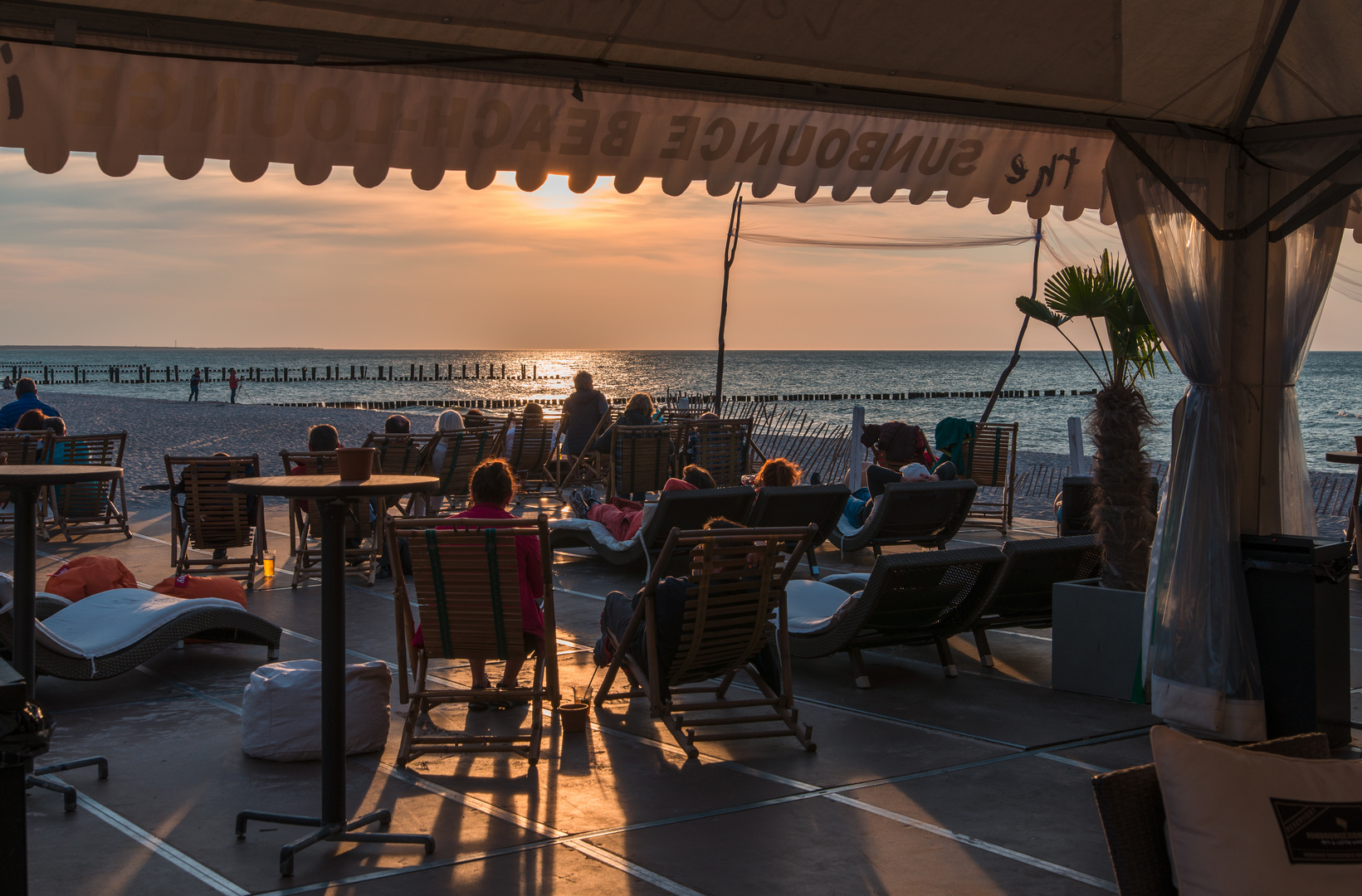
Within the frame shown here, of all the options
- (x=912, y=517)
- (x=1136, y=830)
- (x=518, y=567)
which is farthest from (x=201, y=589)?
(x=1136, y=830)

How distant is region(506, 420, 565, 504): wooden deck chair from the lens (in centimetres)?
1354

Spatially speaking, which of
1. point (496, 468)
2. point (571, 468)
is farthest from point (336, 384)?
point (496, 468)

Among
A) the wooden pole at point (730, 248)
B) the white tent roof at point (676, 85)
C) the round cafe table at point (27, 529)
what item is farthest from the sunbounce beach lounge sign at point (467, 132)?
the wooden pole at point (730, 248)

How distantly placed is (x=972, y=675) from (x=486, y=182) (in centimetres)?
346

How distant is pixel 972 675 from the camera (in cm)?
579

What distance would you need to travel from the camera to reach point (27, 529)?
3.80m

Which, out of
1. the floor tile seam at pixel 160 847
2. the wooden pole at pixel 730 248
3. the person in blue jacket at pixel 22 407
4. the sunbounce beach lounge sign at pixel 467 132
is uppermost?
the wooden pole at pixel 730 248

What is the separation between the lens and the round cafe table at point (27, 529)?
3.55 m

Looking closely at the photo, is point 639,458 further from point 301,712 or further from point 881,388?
point 881,388

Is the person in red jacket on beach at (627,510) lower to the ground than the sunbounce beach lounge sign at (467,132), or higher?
lower

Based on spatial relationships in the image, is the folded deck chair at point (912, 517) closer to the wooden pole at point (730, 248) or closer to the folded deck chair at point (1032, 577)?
the folded deck chair at point (1032, 577)

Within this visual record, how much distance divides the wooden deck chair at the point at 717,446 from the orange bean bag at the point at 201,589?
6.19m

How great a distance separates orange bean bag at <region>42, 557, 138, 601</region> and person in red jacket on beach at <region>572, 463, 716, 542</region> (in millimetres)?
3416

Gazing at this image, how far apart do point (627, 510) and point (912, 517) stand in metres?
2.23
